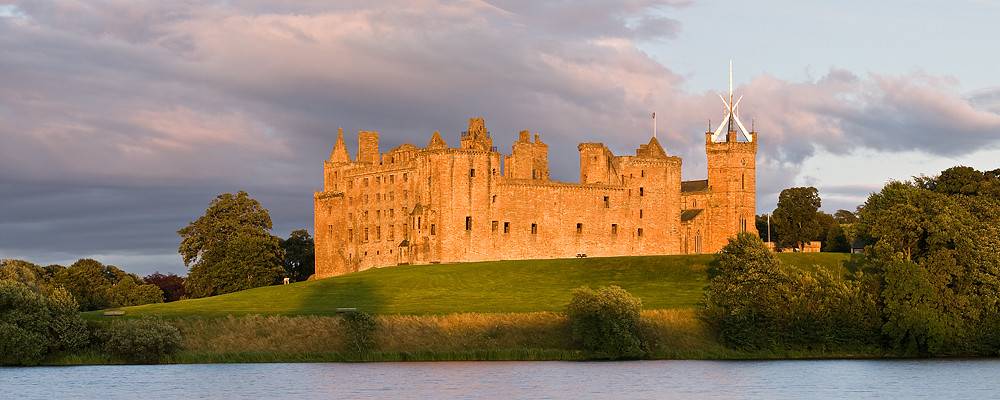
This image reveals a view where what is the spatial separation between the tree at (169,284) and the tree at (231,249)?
1116 centimetres

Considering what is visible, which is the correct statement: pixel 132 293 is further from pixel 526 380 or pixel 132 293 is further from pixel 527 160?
pixel 526 380

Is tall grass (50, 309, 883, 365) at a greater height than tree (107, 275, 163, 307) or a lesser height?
lesser

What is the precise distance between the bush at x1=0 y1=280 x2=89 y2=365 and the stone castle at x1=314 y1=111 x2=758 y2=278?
4650cm

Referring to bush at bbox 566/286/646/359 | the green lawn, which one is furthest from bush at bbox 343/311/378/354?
bush at bbox 566/286/646/359

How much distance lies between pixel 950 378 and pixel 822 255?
122 ft

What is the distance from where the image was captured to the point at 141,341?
2847 inches

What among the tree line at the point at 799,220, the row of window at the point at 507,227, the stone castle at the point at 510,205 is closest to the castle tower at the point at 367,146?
the stone castle at the point at 510,205

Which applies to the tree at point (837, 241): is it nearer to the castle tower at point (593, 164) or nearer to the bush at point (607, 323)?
the castle tower at point (593, 164)

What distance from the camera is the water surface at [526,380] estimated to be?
193 ft

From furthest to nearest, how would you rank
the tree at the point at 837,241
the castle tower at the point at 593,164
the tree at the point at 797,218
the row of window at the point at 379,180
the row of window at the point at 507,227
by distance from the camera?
1. the tree at the point at 797,218
2. the tree at the point at 837,241
3. the castle tower at the point at 593,164
4. the row of window at the point at 379,180
5. the row of window at the point at 507,227

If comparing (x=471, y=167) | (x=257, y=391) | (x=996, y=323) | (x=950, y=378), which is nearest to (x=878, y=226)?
(x=996, y=323)

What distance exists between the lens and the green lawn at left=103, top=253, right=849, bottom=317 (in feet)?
276

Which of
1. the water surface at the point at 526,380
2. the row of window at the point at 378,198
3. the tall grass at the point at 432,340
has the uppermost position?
the row of window at the point at 378,198

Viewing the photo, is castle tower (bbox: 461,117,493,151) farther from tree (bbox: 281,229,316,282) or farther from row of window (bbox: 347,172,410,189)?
tree (bbox: 281,229,316,282)
